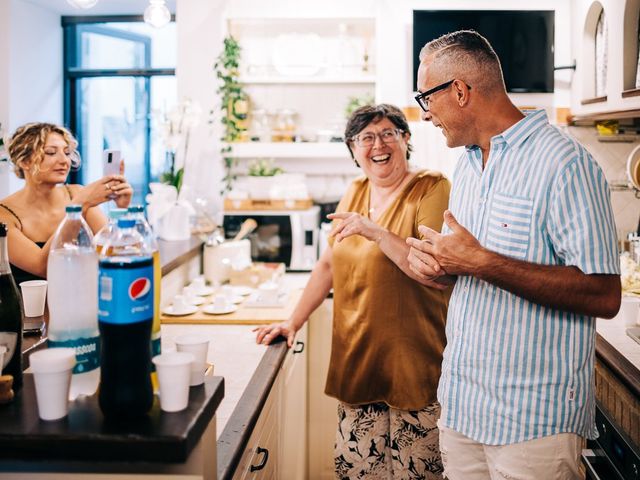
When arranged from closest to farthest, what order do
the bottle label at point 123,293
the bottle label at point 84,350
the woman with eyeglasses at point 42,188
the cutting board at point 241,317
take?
the bottle label at point 123,293, the bottle label at point 84,350, the woman with eyeglasses at point 42,188, the cutting board at point 241,317

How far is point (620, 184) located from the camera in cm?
344

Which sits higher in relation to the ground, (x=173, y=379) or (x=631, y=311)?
(x=173, y=379)

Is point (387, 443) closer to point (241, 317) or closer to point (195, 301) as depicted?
point (241, 317)

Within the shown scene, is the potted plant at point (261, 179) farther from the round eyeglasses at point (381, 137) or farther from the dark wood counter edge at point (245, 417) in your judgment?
the dark wood counter edge at point (245, 417)

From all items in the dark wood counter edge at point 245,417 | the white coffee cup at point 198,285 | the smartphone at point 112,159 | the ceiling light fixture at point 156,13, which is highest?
the ceiling light fixture at point 156,13

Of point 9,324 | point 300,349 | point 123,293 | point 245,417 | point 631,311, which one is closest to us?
point 123,293

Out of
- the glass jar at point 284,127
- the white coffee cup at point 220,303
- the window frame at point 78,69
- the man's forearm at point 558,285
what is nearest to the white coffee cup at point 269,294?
the white coffee cup at point 220,303

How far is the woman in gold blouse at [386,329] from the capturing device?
1.98m

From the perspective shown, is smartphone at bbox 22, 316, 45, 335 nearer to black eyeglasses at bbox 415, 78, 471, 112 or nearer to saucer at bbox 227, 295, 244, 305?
saucer at bbox 227, 295, 244, 305

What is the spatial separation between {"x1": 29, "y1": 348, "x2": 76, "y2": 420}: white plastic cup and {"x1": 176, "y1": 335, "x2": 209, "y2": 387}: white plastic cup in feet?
0.61

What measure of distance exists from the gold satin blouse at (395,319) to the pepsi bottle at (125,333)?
116 cm

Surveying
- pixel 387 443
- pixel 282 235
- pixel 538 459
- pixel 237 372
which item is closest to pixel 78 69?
pixel 282 235

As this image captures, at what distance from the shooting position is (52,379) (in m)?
0.86

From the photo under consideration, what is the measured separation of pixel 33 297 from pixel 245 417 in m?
0.82
